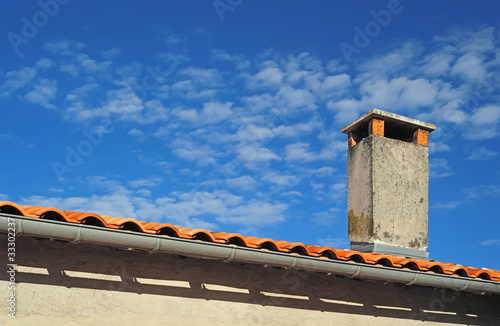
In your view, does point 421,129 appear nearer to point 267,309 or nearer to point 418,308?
point 418,308

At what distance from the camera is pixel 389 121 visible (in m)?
8.41

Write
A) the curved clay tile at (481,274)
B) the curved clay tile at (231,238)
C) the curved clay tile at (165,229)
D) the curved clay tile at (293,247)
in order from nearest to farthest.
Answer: the curved clay tile at (165,229), the curved clay tile at (231,238), the curved clay tile at (293,247), the curved clay tile at (481,274)

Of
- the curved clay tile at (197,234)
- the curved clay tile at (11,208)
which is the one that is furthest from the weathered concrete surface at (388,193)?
the curved clay tile at (11,208)

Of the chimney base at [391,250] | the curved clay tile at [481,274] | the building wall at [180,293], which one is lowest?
the building wall at [180,293]

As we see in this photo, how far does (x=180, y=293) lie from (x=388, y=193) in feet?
13.8

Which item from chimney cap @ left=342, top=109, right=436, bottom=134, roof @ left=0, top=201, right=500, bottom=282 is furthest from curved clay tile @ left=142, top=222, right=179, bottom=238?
chimney cap @ left=342, top=109, right=436, bottom=134

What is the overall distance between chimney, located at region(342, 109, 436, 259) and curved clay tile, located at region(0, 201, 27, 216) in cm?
501

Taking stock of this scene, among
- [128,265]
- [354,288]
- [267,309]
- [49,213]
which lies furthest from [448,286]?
[49,213]

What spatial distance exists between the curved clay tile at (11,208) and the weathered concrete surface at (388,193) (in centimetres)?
505

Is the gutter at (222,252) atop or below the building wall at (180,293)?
atop

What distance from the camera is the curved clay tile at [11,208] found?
3.95 meters

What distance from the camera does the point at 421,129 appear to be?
8.51 meters

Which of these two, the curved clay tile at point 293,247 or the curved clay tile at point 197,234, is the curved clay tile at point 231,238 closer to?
the curved clay tile at point 197,234

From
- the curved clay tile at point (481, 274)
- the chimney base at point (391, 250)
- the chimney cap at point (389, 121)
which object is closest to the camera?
the curved clay tile at point (481, 274)
